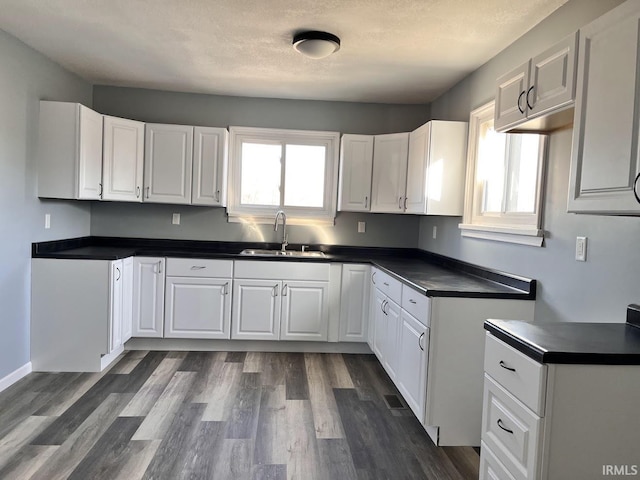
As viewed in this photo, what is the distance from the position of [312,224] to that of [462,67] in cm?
196

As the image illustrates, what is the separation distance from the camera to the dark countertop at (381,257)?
7.93 feet

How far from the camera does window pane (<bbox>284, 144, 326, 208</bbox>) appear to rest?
168 inches

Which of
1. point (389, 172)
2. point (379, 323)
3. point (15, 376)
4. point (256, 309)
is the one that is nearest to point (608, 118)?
point (379, 323)

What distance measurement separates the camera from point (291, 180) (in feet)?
14.1

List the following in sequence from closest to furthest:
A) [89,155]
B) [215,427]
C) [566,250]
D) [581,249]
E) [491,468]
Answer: [491,468], [581,249], [566,250], [215,427], [89,155]

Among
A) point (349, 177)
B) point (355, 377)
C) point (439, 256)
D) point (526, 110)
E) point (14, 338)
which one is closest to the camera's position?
point (526, 110)

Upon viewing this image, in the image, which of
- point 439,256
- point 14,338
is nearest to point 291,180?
point 439,256

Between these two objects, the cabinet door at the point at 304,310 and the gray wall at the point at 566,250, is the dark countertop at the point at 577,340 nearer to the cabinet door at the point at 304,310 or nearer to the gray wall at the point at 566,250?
the gray wall at the point at 566,250

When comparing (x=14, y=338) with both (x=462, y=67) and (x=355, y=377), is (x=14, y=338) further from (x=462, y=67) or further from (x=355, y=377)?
(x=462, y=67)

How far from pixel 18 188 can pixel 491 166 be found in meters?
3.30

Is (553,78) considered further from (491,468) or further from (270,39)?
(270,39)

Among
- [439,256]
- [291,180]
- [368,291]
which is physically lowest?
[368,291]

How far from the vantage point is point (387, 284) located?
10.7 feet

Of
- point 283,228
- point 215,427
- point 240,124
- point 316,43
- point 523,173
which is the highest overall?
point 316,43
